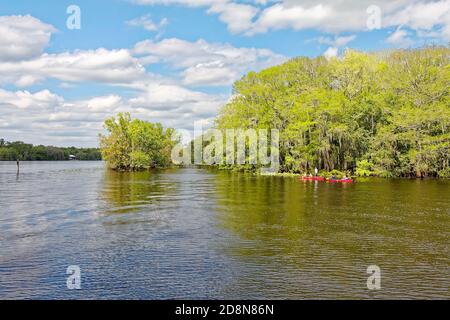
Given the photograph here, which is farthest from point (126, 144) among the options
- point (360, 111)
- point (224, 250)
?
point (224, 250)

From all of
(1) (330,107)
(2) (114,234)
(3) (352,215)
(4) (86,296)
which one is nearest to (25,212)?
(2) (114,234)

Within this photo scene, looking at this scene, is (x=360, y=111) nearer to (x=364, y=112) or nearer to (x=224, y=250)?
(x=364, y=112)

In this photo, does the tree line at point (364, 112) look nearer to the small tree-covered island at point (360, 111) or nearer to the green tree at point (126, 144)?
the small tree-covered island at point (360, 111)

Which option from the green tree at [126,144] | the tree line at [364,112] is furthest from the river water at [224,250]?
the green tree at [126,144]

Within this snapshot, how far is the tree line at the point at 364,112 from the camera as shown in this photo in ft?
199

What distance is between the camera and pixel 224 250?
15719 millimetres

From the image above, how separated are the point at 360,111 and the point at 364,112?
0.64 m

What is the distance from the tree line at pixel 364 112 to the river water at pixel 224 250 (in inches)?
1389

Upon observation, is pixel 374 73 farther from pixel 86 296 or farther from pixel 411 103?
pixel 86 296

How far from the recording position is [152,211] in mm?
26250

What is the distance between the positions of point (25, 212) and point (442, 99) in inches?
2306
